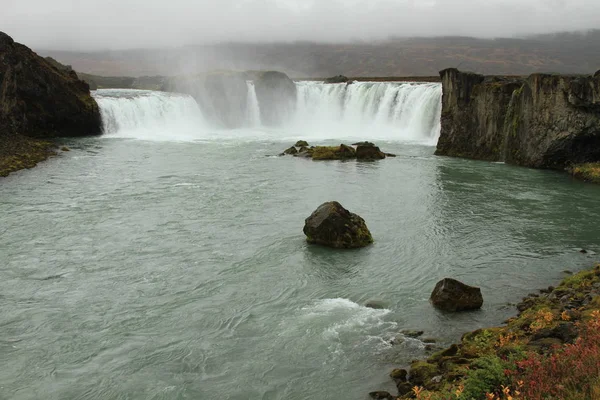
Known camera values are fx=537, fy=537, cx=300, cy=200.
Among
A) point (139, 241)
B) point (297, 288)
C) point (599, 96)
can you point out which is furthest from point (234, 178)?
point (599, 96)

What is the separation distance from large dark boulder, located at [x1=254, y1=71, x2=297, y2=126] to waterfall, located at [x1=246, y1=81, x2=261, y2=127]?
0.49 meters

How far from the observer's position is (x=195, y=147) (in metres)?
46.5

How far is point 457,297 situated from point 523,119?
1010 inches

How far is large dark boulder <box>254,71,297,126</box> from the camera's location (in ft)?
231

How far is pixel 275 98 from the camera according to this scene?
71.4 meters

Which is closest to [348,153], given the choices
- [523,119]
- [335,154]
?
[335,154]

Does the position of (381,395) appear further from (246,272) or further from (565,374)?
(246,272)

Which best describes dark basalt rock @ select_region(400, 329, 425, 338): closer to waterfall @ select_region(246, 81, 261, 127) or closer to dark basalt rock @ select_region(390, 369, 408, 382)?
dark basalt rock @ select_region(390, 369, 408, 382)

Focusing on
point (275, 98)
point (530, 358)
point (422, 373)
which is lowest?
point (422, 373)

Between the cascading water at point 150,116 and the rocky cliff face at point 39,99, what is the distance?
2.39 metres

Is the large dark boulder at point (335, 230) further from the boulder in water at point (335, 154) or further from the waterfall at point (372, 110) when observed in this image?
the waterfall at point (372, 110)

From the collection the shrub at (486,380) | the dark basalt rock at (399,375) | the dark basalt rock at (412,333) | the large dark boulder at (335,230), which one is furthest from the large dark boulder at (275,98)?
the shrub at (486,380)

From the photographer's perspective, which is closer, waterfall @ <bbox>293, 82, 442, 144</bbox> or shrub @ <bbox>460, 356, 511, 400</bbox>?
shrub @ <bbox>460, 356, 511, 400</bbox>

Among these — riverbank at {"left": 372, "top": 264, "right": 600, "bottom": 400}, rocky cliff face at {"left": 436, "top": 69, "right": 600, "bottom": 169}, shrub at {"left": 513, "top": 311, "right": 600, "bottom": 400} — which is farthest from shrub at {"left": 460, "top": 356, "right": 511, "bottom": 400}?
rocky cliff face at {"left": 436, "top": 69, "right": 600, "bottom": 169}
